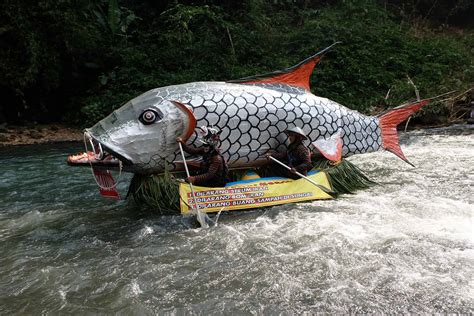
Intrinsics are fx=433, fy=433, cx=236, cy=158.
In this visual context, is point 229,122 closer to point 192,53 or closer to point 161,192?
point 161,192

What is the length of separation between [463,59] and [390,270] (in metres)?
13.7

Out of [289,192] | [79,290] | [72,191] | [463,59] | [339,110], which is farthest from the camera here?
[463,59]

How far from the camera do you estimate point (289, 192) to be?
5.67 m

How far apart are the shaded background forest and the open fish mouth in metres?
7.84

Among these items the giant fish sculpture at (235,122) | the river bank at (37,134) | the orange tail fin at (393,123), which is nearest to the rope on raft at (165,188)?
the giant fish sculpture at (235,122)

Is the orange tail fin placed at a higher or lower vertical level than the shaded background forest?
lower

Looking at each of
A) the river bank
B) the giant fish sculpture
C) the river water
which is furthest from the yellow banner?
the river bank

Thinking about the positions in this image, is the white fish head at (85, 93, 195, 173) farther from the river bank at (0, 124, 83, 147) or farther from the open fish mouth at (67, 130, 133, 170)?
the river bank at (0, 124, 83, 147)

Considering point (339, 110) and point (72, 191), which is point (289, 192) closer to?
point (339, 110)

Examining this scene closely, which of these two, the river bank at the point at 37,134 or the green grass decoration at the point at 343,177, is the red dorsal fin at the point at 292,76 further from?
the river bank at the point at 37,134

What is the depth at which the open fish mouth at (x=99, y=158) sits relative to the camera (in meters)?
5.14

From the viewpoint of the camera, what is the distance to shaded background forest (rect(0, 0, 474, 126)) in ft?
40.3

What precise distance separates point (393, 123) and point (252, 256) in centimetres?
379

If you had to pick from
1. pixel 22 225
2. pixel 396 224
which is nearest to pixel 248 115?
pixel 396 224
